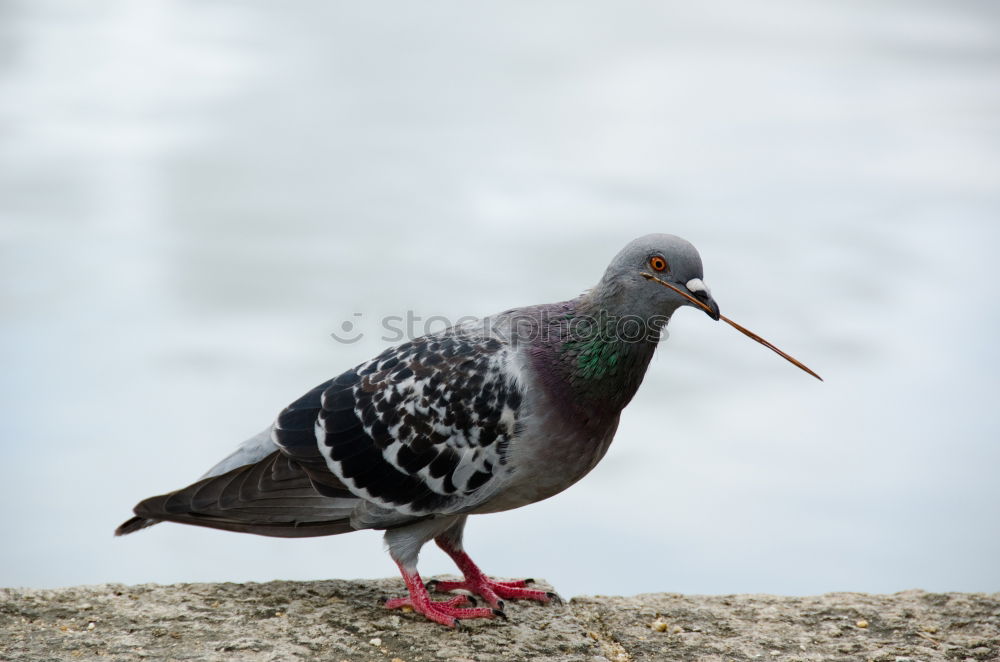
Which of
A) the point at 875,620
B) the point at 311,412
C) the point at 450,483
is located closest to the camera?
the point at 450,483

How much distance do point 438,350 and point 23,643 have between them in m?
3.00

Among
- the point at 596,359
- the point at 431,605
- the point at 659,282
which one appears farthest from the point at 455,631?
the point at 659,282

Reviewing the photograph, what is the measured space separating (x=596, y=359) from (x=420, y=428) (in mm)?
1150

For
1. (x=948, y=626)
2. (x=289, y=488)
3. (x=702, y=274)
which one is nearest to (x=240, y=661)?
(x=289, y=488)

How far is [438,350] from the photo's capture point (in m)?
6.57

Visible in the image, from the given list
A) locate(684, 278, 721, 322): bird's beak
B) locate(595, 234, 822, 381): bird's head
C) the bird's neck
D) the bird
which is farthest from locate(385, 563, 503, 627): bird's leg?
locate(684, 278, 721, 322): bird's beak

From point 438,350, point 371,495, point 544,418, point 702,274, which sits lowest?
point 371,495

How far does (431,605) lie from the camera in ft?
21.6

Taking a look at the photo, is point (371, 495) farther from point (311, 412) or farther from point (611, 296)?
point (611, 296)

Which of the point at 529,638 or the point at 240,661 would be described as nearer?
the point at 240,661

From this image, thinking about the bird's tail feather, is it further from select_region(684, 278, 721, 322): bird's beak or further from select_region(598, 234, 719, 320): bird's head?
select_region(684, 278, 721, 322): bird's beak

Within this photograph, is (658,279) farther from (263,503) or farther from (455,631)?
(263,503)

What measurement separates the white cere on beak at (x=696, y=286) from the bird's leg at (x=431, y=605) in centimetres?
241

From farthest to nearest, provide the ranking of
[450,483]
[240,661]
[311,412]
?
[311,412] < [450,483] < [240,661]
